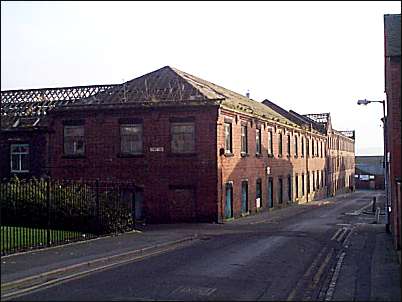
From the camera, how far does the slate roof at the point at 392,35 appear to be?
19.1m

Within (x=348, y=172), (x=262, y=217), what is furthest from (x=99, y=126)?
(x=348, y=172)

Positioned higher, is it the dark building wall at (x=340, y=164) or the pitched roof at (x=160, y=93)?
the pitched roof at (x=160, y=93)

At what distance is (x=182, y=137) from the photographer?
104 feet

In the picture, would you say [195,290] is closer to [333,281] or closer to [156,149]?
[333,281]

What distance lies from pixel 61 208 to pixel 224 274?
9.98 m

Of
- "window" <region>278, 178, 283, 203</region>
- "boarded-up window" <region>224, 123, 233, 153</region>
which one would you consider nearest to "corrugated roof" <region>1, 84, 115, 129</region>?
"boarded-up window" <region>224, 123, 233, 153</region>

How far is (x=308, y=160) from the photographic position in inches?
2365

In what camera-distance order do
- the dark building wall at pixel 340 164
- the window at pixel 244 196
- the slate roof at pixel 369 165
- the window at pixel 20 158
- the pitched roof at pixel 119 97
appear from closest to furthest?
the pitched roof at pixel 119 97
the window at pixel 20 158
the window at pixel 244 196
the dark building wall at pixel 340 164
the slate roof at pixel 369 165

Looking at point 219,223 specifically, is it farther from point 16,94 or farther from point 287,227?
point 16,94

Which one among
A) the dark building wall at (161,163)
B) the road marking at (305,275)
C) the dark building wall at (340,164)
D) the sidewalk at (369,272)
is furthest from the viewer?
the dark building wall at (340,164)

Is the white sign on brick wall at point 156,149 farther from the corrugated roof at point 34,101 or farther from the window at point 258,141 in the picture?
the window at point 258,141

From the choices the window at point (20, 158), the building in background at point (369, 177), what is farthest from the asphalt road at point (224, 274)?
the building in background at point (369, 177)

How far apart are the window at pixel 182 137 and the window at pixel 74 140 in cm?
543

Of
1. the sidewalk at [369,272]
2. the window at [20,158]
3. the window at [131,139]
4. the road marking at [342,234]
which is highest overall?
the window at [131,139]
